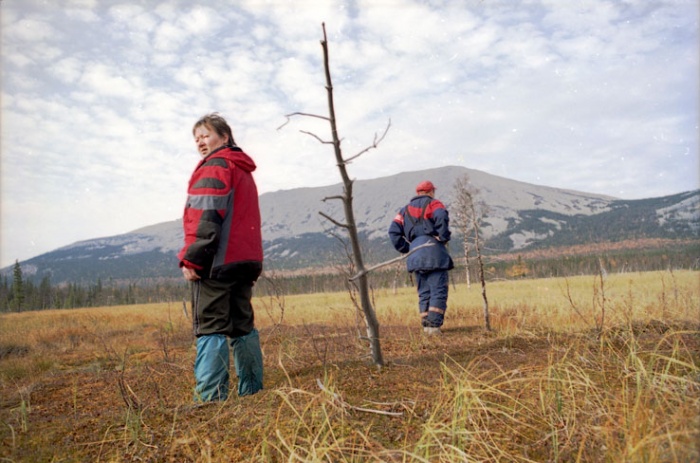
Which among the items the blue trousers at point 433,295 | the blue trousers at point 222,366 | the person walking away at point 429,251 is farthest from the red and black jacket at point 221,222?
the blue trousers at point 433,295

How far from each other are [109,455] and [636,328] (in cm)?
590

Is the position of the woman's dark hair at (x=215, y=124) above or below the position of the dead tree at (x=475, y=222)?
above

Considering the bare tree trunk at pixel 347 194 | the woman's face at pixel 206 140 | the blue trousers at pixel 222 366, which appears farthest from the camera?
the woman's face at pixel 206 140

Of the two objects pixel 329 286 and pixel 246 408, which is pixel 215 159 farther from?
pixel 329 286

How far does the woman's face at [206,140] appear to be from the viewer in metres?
3.62

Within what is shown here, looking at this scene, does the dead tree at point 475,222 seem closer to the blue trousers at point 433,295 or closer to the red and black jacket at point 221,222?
the blue trousers at point 433,295

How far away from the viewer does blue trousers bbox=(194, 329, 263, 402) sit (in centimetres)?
301

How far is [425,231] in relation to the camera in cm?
685

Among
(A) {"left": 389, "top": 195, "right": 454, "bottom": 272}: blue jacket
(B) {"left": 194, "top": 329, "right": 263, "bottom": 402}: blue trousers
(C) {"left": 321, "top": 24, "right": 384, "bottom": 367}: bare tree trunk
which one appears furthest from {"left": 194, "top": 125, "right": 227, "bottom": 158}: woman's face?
(A) {"left": 389, "top": 195, "right": 454, "bottom": 272}: blue jacket

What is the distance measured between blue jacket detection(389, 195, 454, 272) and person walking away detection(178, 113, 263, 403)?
3.72 meters

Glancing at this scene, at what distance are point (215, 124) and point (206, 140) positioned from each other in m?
0.17

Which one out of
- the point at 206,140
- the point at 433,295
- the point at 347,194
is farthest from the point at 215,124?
the point at 433,295

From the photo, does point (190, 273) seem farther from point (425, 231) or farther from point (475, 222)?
point (475, 222)

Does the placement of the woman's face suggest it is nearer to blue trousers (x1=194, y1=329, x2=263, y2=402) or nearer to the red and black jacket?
the red and black jacket
